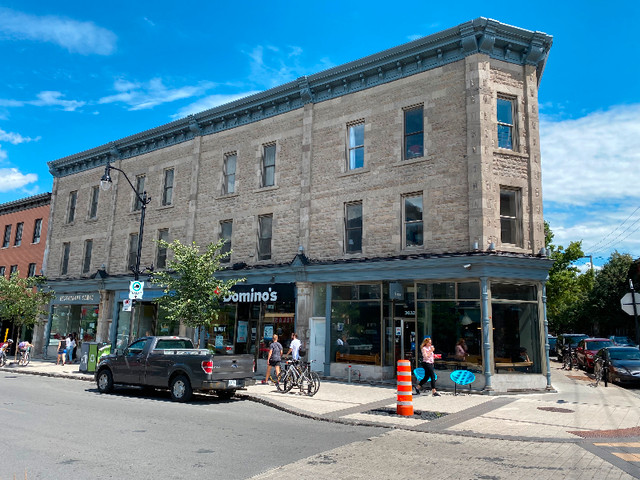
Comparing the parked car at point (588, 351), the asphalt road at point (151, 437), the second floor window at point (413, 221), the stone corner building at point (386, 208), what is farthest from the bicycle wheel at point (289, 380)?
the parked car at point (588, 351)

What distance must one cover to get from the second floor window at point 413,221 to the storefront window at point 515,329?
3.12 metres

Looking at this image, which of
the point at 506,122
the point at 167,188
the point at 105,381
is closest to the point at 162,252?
the point at 167,188

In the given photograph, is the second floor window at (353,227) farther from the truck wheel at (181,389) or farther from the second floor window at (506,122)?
the truck wheel at (181,389)

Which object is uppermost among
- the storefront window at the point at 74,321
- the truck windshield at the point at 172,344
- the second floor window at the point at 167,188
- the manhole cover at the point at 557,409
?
the second floor window at the point at 167,188

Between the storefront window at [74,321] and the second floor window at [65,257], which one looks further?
the second floor window at [65,257]

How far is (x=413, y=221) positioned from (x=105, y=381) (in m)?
11.5

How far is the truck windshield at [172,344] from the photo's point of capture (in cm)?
1460

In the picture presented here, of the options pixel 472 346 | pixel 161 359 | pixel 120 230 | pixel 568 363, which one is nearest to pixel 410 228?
pixel 472 346

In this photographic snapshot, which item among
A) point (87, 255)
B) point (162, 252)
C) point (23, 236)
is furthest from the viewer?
point (23, 236)

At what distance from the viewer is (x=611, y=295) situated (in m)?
43.9

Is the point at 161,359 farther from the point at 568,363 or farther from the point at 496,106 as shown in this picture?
the point at 568,363

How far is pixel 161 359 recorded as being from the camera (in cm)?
1392

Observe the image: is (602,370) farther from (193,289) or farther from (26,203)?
(26,203)

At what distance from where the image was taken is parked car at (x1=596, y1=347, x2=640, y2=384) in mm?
17359
